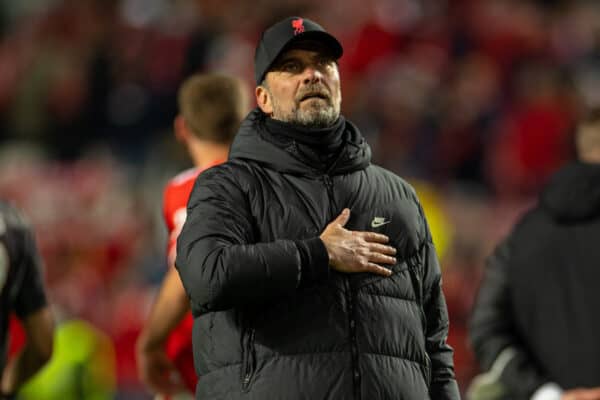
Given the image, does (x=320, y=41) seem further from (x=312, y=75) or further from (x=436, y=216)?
(x=436, y=216)

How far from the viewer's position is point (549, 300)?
3.71 meters

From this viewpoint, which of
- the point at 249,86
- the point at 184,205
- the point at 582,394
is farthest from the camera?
the point at 249,86

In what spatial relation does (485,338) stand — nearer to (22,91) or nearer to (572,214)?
(572,214)

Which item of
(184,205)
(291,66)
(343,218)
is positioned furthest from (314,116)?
(184,205)

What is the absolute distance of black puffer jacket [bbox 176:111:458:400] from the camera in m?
2.87

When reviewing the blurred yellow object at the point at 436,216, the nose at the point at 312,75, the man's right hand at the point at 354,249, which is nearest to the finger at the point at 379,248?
the man's right hand at the point at 354,249

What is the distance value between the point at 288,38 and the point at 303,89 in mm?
136

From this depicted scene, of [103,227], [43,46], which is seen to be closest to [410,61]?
[103,227]

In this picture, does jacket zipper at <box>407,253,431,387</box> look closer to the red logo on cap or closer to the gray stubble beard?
the gray stubble beard

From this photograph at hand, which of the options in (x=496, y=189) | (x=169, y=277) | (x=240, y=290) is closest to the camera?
(x=240, y=290)

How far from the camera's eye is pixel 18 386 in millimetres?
4461

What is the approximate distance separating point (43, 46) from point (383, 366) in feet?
29.4

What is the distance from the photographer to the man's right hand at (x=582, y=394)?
361 centimetres

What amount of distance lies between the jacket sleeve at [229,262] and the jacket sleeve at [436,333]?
493mm
